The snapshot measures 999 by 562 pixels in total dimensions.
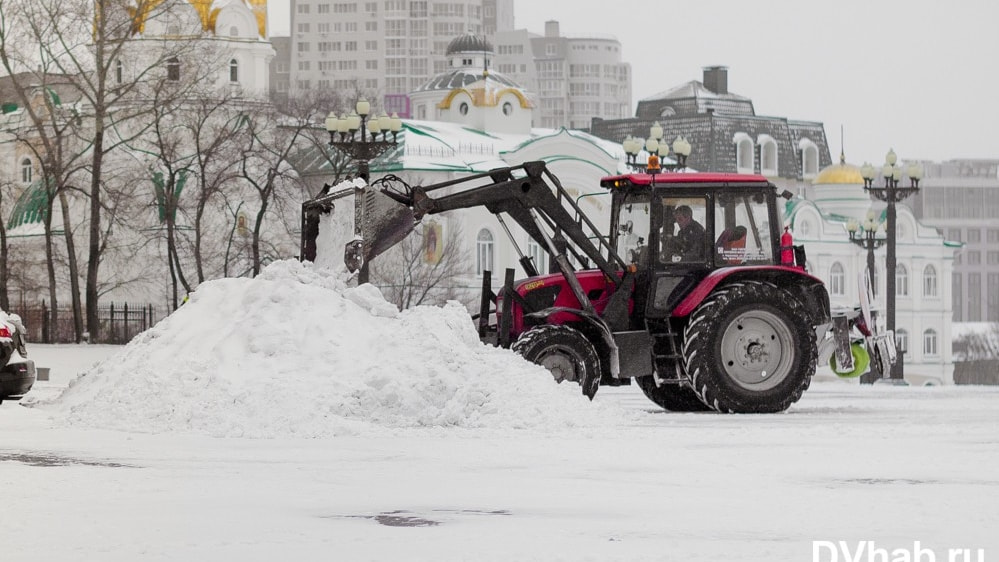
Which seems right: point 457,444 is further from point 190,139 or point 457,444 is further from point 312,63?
point 312,63

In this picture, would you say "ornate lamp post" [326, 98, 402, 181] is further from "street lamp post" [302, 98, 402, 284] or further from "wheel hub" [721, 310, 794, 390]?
"wheel hub" [721, 310, 794, 390]

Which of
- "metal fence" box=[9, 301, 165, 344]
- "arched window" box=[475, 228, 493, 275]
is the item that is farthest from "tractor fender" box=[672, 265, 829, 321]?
"arched window" box=[475, 228, 493, 275]

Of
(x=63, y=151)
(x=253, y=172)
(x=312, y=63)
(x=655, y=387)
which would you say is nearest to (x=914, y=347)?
(x=253, y=172)

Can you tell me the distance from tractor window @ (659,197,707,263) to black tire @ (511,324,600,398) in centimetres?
144

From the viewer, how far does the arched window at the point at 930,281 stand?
328 feet

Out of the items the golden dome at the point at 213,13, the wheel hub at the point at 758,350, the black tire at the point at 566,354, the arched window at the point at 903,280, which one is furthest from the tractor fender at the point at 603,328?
the arched window at the point at 903,280

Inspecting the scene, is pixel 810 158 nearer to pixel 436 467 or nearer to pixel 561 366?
pixel 561 366

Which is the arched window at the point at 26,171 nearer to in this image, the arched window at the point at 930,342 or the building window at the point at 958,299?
the arched window at the point at 930,342

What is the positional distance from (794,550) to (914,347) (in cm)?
9183

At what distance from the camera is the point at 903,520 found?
988 centimetres

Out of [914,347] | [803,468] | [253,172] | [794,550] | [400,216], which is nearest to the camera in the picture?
[794,550]

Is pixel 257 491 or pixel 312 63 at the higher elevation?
pixel 312 63

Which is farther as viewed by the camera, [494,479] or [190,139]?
[190,139]

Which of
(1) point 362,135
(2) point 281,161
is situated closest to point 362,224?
(1) point 362,135
